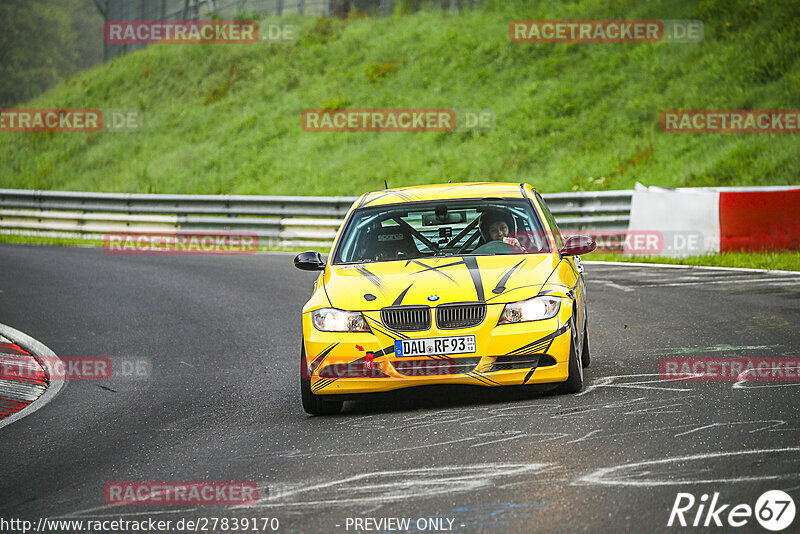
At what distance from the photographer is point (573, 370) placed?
23.2ft

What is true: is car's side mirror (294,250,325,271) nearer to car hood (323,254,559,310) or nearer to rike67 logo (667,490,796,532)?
car hood (323,254,559,310)

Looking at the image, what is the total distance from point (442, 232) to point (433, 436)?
2672 millimetres

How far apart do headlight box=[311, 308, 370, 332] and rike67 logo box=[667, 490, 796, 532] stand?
9.20 ft

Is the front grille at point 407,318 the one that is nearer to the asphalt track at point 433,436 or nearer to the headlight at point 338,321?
the headlight at point 338,321

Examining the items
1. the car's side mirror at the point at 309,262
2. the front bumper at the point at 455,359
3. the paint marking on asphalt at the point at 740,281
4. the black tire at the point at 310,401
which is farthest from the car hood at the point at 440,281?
the paint marking on asphalt at the point at 740,281

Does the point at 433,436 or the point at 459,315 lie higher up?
the point at 459,315

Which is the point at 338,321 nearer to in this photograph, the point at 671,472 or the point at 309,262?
the point at 309,262

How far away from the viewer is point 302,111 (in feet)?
125

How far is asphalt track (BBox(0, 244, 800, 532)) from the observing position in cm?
486

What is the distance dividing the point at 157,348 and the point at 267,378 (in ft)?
7.88

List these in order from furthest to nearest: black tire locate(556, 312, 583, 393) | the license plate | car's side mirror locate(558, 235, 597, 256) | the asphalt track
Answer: car's side mirror locate(558, 235, 597, 256) < black tire locate(556, 312, 583, 393) < the license plate < the asphalt track

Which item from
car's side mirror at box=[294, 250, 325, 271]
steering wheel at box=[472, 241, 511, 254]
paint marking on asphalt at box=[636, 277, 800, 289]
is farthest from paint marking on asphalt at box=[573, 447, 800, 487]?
paint marking on asphalt at box=[636, 277, 800, 289]

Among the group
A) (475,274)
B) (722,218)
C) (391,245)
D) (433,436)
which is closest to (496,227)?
(391,245)

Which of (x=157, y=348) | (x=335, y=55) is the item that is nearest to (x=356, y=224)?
(x=157, y=348)
